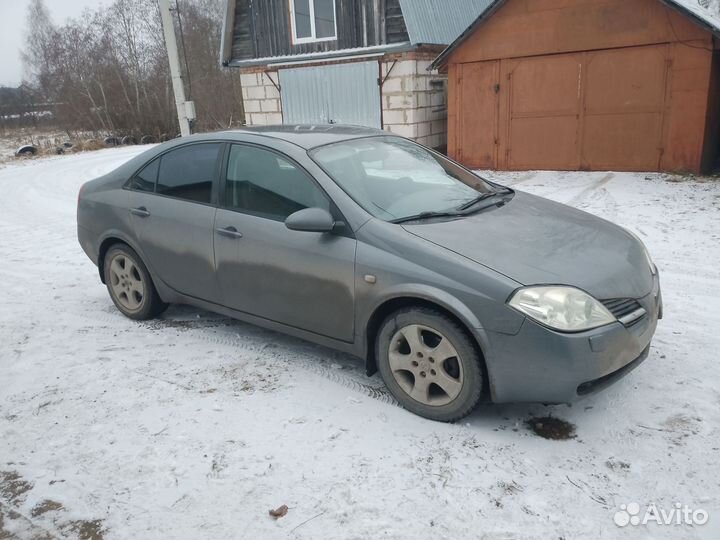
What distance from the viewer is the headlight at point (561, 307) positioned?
3.02m

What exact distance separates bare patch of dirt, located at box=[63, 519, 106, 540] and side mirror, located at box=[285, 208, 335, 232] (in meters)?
1.89

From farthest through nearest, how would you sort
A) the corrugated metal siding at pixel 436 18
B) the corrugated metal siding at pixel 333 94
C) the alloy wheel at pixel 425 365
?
the corrugated metal siding at pixel 333 94, the corrugated metal siding at pixel 436 18, the alloy wheel at pixel 425 365

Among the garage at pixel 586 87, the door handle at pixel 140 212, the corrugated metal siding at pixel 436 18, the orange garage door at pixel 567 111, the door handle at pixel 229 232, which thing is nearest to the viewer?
the door handle at pixel 229 232

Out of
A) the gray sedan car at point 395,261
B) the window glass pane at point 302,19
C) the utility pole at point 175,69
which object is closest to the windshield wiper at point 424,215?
the gray sedan car at point 395,261

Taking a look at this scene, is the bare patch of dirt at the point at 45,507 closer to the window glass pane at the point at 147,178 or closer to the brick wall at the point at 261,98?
the window glass pane at the point at 147,178

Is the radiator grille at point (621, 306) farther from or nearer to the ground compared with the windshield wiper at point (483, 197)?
nearer to the ground

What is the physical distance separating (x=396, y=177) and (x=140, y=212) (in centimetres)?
221

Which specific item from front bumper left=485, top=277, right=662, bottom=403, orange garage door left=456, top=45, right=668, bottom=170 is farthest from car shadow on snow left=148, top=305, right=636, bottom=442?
orange garage door left=456, top=45, right=668, bottom=170

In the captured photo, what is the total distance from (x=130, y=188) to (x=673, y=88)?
387 inches

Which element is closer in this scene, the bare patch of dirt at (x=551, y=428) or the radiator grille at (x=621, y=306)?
the radiator grille at (x=621, y=306)

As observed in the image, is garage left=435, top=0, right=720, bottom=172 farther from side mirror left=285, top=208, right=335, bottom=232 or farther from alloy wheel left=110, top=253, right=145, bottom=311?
alloy wheel left=110, top=253, right=145, bottom=311

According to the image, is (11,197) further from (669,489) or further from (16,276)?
(669,489)

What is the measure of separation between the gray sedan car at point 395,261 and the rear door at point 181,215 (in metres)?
0.01
